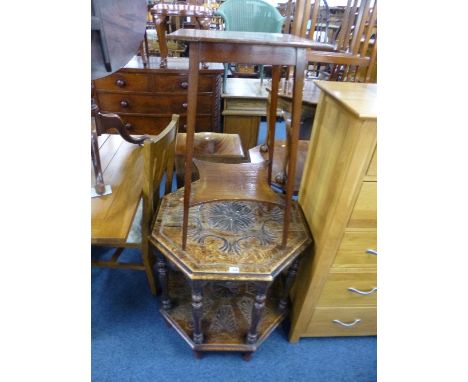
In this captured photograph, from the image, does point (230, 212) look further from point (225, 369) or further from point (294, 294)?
point (225, 369)

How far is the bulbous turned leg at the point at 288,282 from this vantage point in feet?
3.66

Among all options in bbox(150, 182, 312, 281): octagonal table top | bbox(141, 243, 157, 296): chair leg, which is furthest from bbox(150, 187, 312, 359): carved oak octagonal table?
bbox(141, 243, 157, 296): chair leg

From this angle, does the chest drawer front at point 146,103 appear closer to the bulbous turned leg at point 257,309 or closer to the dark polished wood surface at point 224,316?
the dark polished wood surface at point 224,316

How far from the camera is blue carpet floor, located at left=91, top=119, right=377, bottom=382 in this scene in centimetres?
120

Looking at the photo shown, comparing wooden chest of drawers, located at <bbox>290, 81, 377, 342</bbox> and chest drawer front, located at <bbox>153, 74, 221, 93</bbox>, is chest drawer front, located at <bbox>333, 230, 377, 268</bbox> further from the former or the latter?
chest drawer front, located at <bbox>153, 74, 221, 93</bbox>

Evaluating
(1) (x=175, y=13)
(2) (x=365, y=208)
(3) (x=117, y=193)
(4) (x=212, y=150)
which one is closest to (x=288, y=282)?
(2) (x=365, y=208)

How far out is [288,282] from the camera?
1.19 meters

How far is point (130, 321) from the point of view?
138 centimetres

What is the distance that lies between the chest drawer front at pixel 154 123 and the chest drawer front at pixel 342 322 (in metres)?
1.71

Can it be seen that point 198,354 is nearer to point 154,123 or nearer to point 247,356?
point 247,356

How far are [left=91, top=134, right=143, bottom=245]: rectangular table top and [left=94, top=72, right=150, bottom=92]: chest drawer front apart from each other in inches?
28.2

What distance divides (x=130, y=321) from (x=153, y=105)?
62.3 inches

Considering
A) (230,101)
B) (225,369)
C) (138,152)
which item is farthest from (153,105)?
(225,369)

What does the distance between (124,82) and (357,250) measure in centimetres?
198
